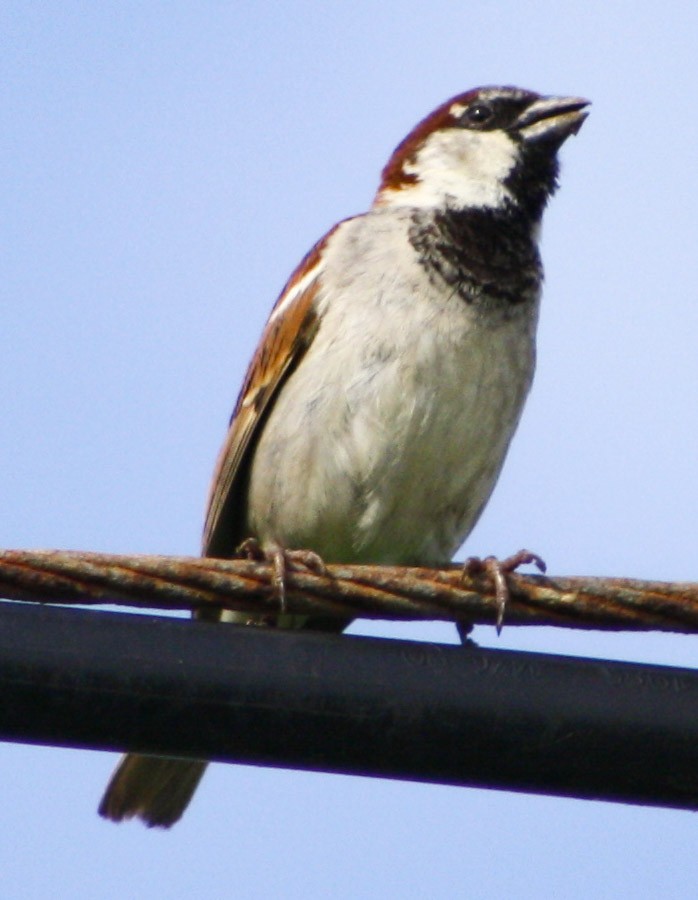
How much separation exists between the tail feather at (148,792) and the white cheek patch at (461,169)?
6.71 feet

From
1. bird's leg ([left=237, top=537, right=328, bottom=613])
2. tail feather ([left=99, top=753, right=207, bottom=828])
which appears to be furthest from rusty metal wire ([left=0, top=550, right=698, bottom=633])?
tail feather ([left=99, top=753, right=207, bottom=828])

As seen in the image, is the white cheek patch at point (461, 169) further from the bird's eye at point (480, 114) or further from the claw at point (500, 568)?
the claw at point (500, 568)

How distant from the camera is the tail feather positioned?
4027 mm

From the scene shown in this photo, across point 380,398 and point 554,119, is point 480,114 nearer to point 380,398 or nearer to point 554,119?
point 554,119

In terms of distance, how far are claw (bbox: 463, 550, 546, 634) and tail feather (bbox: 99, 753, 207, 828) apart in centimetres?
100

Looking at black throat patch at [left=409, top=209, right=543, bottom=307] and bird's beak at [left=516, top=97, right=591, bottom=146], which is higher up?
bird's beak at [left=516, top=97, right=591, bottom=146]

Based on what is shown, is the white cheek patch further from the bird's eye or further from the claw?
the claw

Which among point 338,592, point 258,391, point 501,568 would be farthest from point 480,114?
point 338,592

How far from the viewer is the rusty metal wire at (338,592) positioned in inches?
89.7

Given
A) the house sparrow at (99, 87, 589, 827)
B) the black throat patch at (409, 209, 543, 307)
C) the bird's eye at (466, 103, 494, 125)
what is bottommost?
the house sparrow at (99, 87, 589, 827)

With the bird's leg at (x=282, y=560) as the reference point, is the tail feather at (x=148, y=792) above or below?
below

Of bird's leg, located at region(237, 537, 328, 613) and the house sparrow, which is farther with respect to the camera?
the house sparrow

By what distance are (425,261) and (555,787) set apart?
2.64m

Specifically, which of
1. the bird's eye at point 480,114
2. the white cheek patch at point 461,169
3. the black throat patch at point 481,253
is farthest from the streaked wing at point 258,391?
the bird's eye at point 480,114
